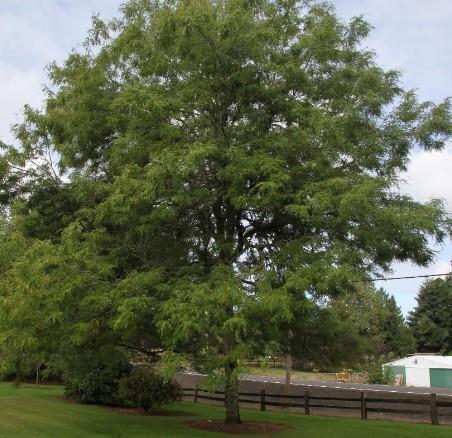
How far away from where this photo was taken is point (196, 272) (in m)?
12.4

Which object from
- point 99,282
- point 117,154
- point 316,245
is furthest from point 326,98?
point 99,282

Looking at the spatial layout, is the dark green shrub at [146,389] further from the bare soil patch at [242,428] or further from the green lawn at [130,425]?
the bare soil patch at [242,428]

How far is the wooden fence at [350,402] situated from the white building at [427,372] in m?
27.5

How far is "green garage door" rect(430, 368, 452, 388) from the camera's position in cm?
4706

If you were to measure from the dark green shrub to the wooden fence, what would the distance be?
5.71 ft

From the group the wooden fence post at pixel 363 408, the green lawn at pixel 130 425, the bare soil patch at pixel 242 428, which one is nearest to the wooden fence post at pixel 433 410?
the green lawn at pixel 130 425

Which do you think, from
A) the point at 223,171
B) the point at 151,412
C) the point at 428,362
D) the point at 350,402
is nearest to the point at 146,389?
the point at 151,412

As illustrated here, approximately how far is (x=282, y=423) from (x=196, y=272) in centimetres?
753

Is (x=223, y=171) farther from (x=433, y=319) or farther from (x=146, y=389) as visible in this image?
(x=433, y=319)

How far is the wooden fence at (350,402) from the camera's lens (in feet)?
59.8

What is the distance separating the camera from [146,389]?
66.5 feet

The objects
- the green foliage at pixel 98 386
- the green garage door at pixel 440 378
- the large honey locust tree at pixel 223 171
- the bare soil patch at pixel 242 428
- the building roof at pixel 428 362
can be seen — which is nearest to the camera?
the large honey locust tree at pixel 223 171

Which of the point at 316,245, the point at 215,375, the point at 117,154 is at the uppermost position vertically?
the point at 117,154

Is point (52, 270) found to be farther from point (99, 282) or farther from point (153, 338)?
point (153, 338)
